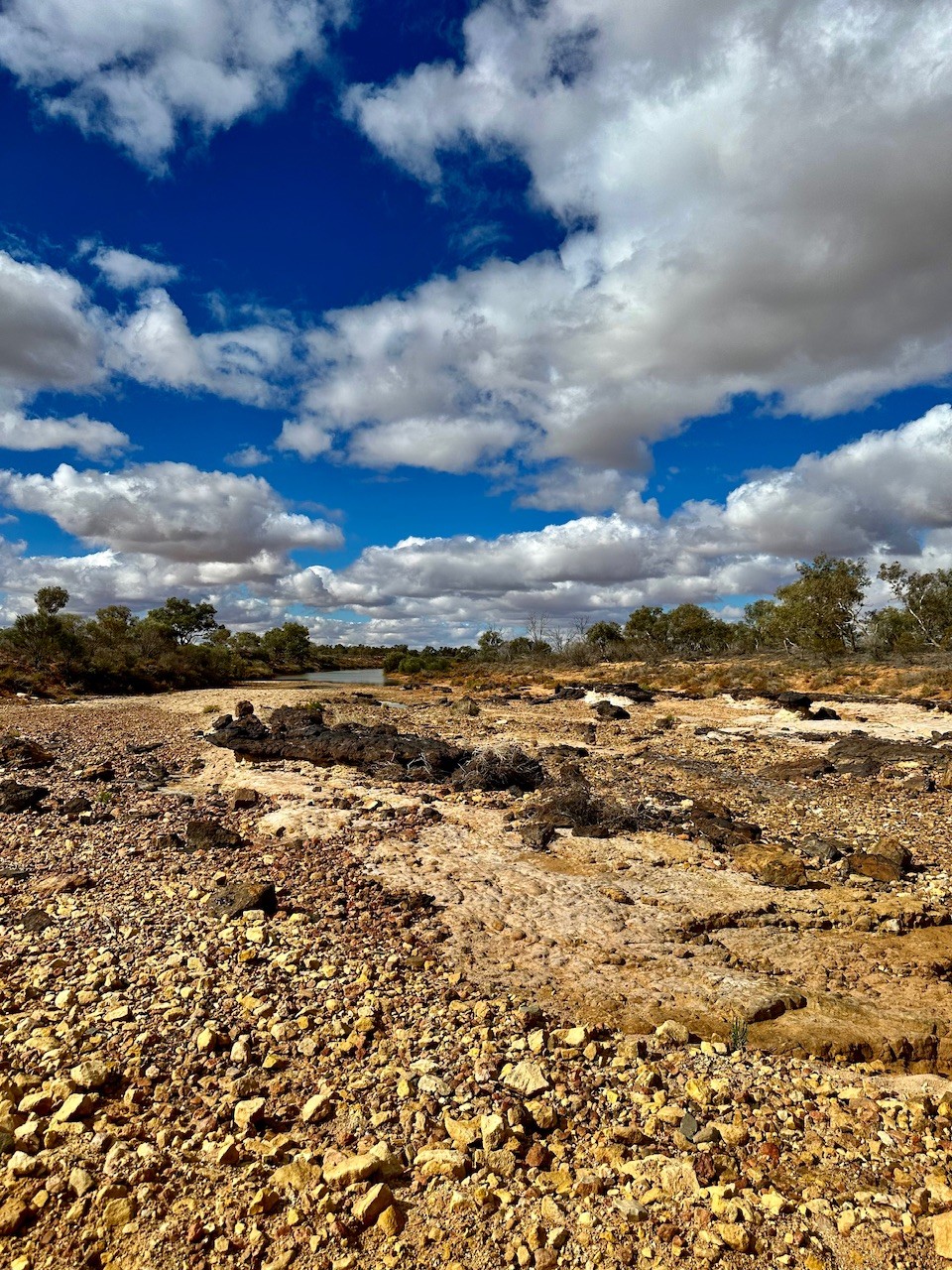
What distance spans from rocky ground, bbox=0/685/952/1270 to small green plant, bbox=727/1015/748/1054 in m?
0.03

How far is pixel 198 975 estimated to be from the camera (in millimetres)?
6000

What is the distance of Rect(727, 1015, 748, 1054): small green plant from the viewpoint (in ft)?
17.0

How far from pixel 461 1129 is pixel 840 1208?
7.26 ft

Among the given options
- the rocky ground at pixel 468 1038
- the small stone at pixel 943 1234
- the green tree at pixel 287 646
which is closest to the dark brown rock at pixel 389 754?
the rocky ground at pixel 468 1038

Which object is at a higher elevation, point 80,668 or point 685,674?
point 80,668

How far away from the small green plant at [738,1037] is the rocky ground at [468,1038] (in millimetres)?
31

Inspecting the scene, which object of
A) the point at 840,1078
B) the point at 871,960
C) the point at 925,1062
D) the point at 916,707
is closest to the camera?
the point at 840,1078

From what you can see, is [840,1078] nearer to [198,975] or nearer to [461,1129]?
[461,1129]

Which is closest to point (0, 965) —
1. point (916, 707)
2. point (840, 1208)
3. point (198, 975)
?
point (198, 975)

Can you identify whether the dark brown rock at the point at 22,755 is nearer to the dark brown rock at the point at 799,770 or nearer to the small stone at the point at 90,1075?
the small stone at the point at 90,1075

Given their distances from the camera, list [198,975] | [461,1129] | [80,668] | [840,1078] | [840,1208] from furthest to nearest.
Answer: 1. [80,668]
2. [198,975]
3. [840,1078]
4. [461,1129]
5. [840,1208]

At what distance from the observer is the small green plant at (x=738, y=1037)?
518 cm

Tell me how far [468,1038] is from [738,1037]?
2.20 metres

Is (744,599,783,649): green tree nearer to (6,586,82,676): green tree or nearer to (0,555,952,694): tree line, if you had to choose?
(0,555,952,694): tree line
